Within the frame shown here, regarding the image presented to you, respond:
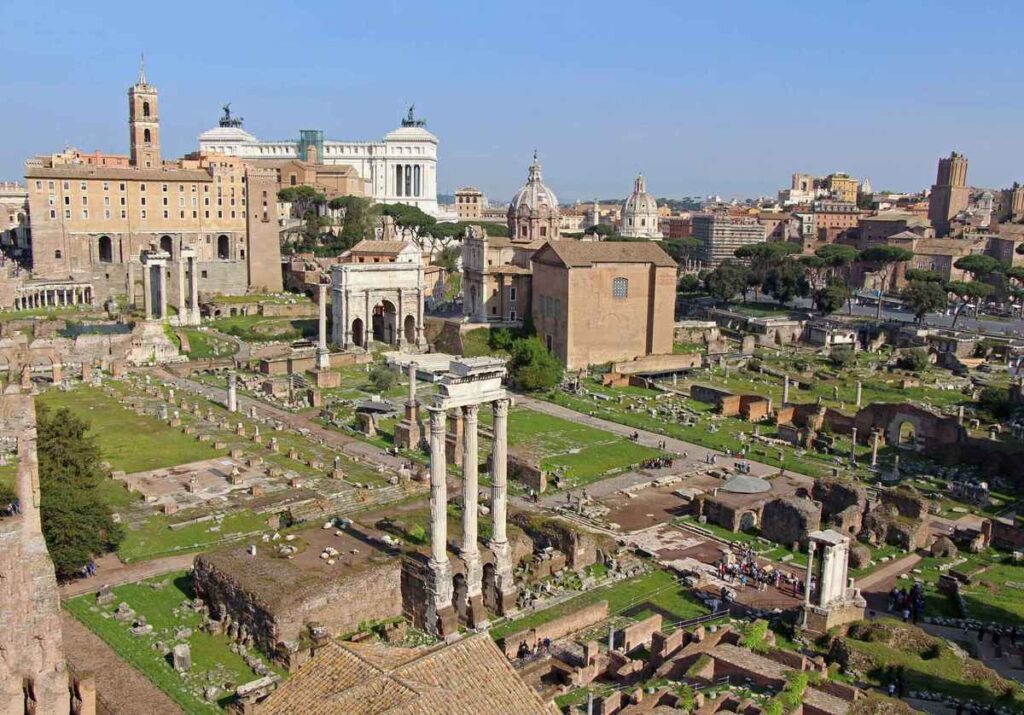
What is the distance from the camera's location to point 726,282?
77812 millimetres

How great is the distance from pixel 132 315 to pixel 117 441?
2806cm

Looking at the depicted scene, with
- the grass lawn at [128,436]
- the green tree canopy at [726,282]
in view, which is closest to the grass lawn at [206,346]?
the grass lawn at [128,436]

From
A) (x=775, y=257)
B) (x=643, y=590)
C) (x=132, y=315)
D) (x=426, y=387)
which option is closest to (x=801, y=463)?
(x=643, y=590)

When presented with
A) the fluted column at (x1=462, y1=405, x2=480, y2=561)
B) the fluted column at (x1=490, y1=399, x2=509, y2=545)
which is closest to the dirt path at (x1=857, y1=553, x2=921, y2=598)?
the fluted column at (x1=490, y1=399, x2=509, y2=545)

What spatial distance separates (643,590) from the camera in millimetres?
24547

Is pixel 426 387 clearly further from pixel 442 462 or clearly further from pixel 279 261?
pixel 279 261

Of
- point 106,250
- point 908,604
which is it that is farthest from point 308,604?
point 106,250

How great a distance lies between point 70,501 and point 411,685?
15101 mm

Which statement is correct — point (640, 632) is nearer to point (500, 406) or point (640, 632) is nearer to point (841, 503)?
point (500, 406)

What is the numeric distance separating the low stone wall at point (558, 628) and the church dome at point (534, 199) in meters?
53.1

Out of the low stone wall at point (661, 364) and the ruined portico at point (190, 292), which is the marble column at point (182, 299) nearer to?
the ruined portico at point (190, 292)

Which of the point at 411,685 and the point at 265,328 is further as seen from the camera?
the point at 265,328

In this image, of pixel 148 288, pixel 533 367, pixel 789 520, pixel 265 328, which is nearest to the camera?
pixel 789 520

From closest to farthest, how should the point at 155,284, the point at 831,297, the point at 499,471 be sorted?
the point at 499,471 → the point at 155,284 → the point at 831,297
